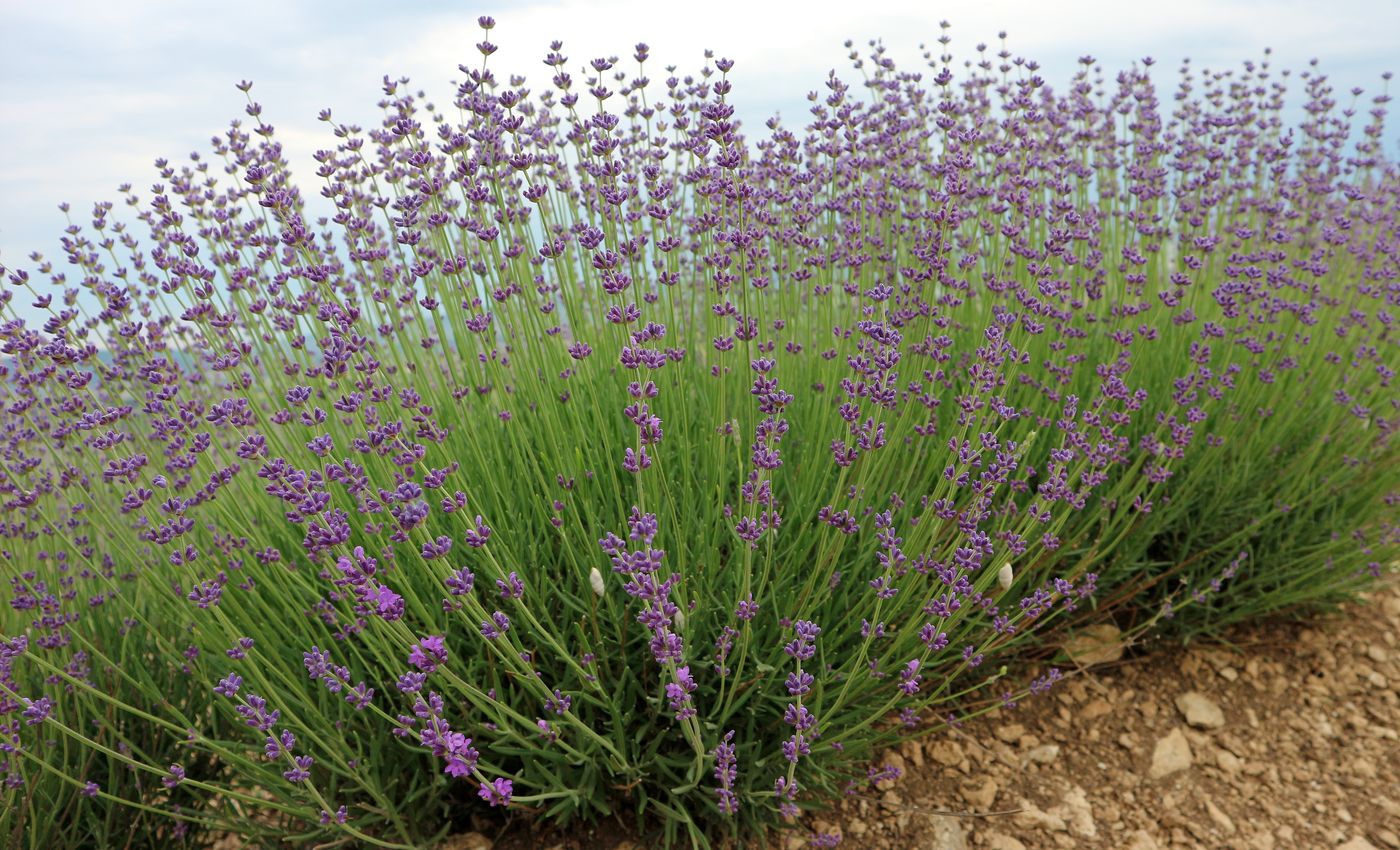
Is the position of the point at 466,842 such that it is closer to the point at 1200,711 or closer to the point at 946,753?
the point at 946,753

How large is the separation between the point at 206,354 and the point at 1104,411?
11.7 feet

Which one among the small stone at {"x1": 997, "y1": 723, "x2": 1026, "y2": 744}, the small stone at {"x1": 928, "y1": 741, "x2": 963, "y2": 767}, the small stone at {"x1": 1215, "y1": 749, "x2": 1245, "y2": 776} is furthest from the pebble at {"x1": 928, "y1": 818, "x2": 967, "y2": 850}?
the small stone at {"x1": 1215, "y1": 749, "x2": 1245, "y2": 776}

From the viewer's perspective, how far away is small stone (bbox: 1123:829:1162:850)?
10.3 ft

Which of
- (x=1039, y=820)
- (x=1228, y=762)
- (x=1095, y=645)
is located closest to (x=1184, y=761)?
(x=1228, y=762)

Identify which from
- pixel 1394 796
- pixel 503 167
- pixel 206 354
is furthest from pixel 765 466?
pixel 1394 796

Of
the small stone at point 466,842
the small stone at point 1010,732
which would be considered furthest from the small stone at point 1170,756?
the small stone at point 466,842

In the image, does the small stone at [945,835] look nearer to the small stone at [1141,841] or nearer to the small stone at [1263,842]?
the small stone at [1141,841]

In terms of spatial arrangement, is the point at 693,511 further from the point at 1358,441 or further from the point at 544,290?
the point at 1358,441

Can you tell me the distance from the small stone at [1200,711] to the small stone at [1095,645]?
0.29 m

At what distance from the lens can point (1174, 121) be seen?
202 inches

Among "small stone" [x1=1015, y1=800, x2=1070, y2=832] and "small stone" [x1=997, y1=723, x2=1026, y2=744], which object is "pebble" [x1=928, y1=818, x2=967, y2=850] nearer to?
"small stone" [x1=1015, y1=800, x2=1070, y2=832]

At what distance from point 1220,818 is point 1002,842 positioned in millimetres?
880

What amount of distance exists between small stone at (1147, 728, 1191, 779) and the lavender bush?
1.72 feet

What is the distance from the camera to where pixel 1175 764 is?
3521mm
